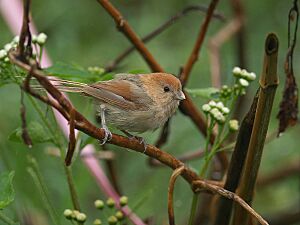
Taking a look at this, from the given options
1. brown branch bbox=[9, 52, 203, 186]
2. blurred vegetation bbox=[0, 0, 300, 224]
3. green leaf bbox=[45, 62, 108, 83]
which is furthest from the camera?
blurred vegetation bbox=[0, 0, 300, 224]

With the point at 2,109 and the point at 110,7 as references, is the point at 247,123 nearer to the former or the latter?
the point at 110,7

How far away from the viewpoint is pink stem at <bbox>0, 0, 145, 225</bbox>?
321cm

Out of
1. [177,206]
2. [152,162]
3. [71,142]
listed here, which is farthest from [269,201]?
[71,142]

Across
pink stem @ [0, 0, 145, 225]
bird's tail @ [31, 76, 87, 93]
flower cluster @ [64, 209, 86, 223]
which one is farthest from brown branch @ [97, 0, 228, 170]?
flower cluster @ [64, 209, 86, 223]

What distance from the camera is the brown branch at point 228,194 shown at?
2.24 meters

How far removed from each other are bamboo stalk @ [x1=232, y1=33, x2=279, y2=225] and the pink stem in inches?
19.5

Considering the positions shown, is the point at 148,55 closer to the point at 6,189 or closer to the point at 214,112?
the point at 214,112

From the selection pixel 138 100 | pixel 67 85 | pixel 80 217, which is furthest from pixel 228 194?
pixel 138 100

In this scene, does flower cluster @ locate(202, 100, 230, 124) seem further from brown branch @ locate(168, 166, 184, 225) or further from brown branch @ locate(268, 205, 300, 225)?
brown branch @ locate(268, 205, 300, 225)

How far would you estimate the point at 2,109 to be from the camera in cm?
457

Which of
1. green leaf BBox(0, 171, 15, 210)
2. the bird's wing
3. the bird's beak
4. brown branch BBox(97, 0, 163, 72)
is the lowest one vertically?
green leaf BBox(0, 171, 15, 210)

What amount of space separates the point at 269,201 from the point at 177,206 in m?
0.82

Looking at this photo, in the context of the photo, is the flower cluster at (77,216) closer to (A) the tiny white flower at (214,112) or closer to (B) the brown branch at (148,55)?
(A) the tiny white flower at (214,112)

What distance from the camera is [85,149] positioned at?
351 centimetres
